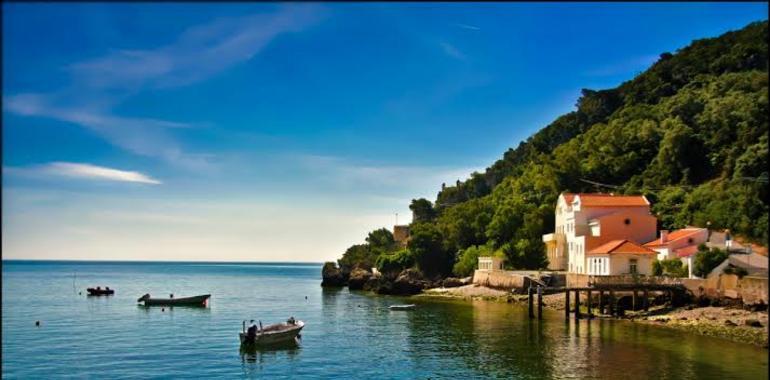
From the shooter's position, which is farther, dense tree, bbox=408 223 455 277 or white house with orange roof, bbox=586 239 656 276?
dense tree, bbox=408 223 455 277

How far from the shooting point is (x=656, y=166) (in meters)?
102

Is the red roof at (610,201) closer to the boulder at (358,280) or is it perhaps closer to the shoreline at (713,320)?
the shoreline at (713,320)

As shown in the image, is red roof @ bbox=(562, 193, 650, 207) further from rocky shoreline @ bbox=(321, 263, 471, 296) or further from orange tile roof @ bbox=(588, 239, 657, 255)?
rocky shoreline @ bbox=(321, 263, 471, 296)

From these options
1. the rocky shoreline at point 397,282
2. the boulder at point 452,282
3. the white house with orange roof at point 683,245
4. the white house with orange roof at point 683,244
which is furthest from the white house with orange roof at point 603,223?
the rocky shoreline at point 397,282

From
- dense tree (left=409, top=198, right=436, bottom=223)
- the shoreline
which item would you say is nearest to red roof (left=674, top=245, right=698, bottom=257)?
the shoreline

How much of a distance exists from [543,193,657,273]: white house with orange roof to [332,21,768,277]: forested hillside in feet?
19.3

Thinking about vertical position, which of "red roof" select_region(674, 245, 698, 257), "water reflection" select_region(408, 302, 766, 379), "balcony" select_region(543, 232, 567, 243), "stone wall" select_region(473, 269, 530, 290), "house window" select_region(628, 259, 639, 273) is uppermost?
"balcony" select_region(543, 232, 567, 243)

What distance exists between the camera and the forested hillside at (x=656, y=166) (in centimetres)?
8380

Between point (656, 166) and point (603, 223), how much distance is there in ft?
98.5

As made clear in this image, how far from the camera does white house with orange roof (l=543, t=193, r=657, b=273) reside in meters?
78.0

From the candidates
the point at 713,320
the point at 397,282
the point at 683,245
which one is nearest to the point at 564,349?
the point at 713,320

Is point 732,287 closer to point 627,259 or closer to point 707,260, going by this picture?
point 707,260

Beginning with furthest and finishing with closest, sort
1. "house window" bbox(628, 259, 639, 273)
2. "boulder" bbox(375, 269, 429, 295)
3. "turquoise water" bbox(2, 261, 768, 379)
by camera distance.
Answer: "boulder" bbox(375, 269, 429, 295) < "house window" bbox(628, 259, 639, 273) < "turquoise water" bbox(2, 261, 768, 379)

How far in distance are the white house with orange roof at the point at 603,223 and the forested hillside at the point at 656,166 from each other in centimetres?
590
